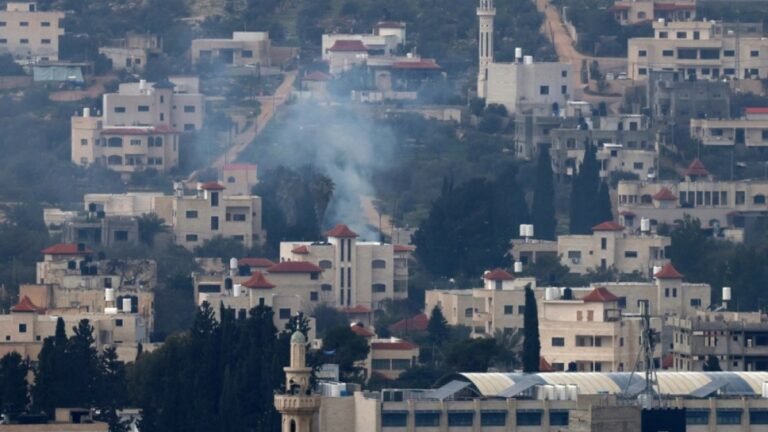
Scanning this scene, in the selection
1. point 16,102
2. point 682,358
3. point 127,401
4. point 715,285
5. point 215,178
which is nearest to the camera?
point 127,401

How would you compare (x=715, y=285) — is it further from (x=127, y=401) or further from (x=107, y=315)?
(x=127, y=401)

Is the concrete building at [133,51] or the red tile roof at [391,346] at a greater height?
the concrete building at [133,51]

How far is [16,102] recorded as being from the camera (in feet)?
573

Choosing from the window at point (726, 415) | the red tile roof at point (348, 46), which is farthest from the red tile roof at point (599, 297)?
the red tile roof at point (348, 46)

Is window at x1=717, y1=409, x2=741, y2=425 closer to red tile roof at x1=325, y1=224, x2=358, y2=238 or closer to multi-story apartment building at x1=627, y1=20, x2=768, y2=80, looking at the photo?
red tile roof at x1=325, y1=224, x2=358, y2=238

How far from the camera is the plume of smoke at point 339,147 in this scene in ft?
534

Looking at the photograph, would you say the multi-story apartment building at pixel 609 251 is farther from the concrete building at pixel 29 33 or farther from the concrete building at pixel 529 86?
the concrete building at pixel 29 33

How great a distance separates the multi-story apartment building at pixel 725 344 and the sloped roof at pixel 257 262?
732 inches

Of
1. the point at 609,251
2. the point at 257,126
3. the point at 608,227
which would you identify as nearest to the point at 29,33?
the point at 257,126

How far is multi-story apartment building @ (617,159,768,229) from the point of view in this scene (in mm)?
155250

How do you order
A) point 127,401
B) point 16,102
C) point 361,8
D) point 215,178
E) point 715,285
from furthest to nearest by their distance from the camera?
point 361,8, point 16,102, point 215,178, point 715,285, point 127,401

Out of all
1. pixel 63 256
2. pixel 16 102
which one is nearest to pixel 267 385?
pixel 63 256

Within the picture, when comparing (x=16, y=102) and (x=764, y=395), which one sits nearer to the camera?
(x=764, y=395)

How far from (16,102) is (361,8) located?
2059cm
